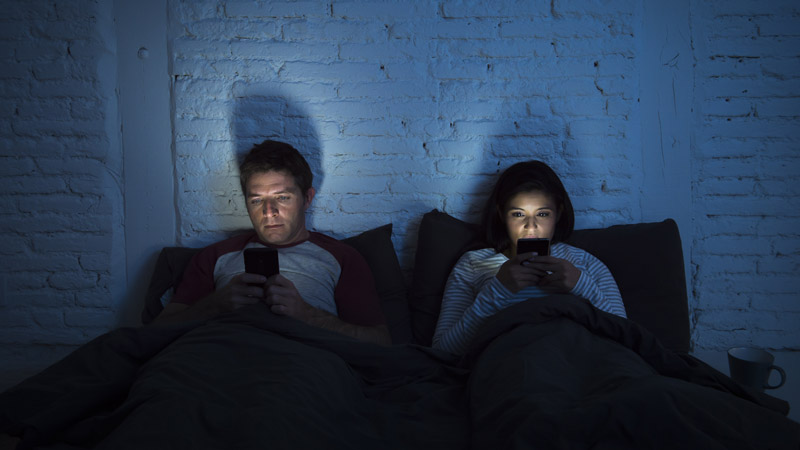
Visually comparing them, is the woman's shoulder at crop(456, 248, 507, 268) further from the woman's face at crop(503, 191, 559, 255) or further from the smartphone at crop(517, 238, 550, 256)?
the smartphone at crop(517, 238, 550, 256)

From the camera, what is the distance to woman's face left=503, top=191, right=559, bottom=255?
190 cm

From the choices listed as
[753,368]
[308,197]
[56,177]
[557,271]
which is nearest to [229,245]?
[308,197]

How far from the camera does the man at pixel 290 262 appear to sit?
6.13 feet

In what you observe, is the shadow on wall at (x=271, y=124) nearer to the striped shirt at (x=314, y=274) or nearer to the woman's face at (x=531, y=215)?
the striped shirt at (x=314, y=274)

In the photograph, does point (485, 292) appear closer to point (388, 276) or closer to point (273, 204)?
point (388, 276)

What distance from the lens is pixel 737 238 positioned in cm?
228

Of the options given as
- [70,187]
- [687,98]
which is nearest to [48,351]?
A: [70,187]

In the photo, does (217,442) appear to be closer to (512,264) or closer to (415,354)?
(415,354)

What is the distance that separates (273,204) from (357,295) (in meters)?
0.54

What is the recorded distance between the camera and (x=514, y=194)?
6.37ft

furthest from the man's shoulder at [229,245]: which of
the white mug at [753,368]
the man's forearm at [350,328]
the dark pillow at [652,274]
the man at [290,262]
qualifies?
the white mug at [753,368]

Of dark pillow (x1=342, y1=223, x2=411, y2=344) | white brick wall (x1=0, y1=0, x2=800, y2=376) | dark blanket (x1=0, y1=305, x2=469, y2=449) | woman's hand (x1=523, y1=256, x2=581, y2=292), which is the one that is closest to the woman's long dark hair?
white brick wall (x1=0, y1=0, x2=800, y2=376)

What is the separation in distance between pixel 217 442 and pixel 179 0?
2.14 meters

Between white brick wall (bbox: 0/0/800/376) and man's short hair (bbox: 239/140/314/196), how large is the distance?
231 millimetres
